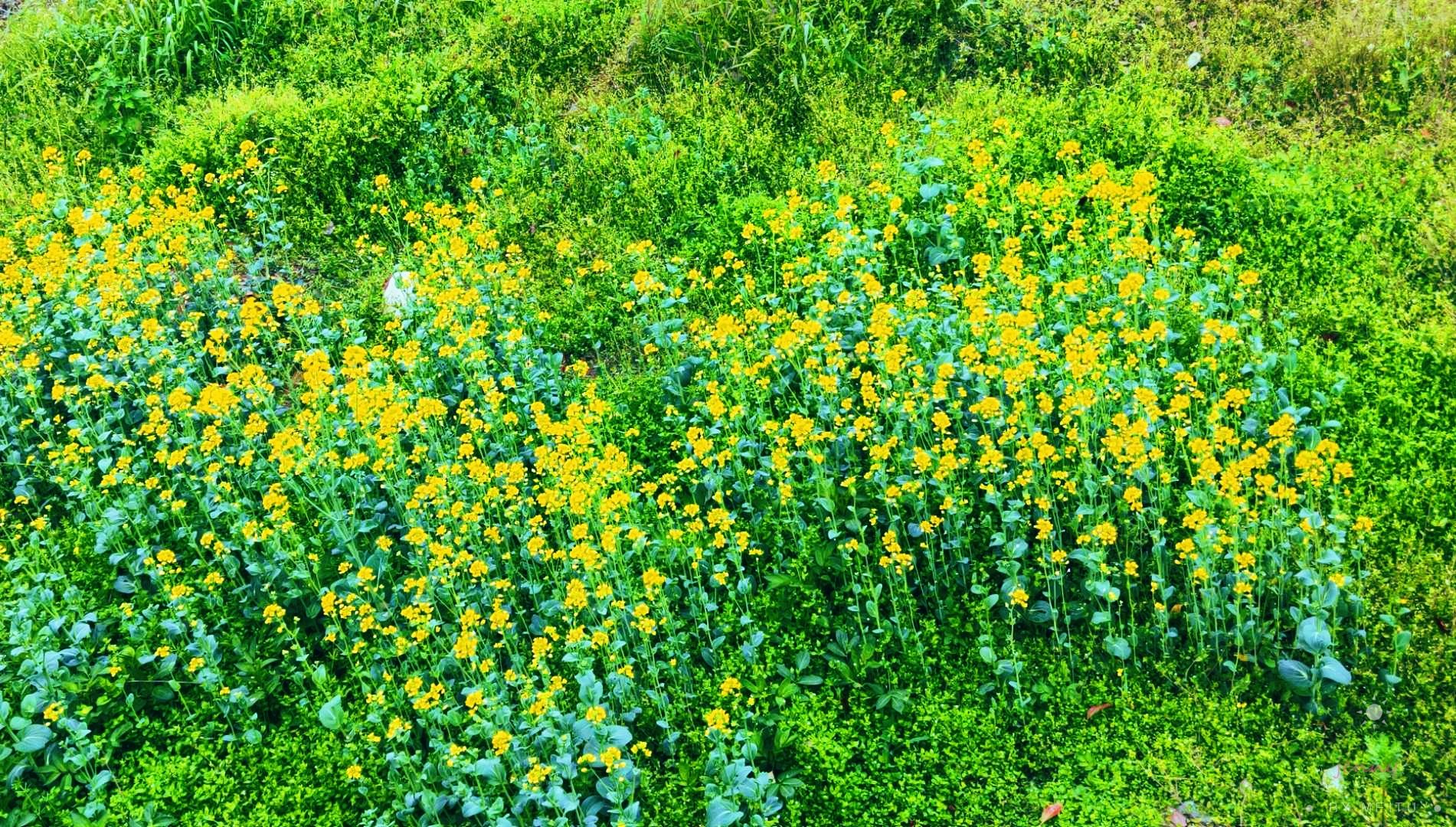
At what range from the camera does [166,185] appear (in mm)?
7293

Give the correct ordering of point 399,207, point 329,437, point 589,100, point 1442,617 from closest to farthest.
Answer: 1. point 1442,617
2. point 329,437
3. point 399,207
4. point 589,100

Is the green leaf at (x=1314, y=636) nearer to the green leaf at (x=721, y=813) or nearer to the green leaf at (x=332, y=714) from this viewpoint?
the green leaf at (x=721, y=813)

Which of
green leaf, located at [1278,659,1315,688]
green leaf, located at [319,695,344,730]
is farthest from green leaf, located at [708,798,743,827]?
green leaf, located at [1278,659,1315,688]

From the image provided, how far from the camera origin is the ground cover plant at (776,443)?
3.98 meters

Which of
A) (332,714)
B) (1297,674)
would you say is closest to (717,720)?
(332,714)

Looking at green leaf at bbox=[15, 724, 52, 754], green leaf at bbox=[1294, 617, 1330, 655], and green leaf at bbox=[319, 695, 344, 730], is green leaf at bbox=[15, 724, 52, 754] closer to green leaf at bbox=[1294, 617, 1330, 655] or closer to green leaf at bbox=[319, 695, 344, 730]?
green leaf at bbox=[319, 695, 344, 730]

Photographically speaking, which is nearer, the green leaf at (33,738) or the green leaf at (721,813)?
the green leaf at (721,813)

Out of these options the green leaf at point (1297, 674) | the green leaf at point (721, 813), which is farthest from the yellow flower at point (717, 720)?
the green leaf at point (1297, 674)

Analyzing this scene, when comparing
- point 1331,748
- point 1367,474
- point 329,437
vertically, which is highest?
point 329,437

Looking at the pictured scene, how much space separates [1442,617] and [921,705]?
1.86m

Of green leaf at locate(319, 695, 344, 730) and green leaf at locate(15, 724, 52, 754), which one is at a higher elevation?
green leaf at locate(15, 724, 52, 754)

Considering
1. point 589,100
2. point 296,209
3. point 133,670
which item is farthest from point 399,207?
point 133,670

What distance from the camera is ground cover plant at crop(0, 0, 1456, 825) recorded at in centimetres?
398

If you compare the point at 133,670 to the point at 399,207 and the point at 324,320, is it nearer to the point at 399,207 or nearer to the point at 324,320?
the point at 324,320
